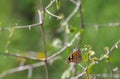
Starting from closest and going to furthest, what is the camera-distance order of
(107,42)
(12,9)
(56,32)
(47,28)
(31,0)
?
(107,42), (56,32), (47,28), (31,0), (12,9)

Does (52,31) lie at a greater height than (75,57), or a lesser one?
lesser

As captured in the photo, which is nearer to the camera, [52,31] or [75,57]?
[75,57]

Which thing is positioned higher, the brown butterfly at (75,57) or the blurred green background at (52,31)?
the brown butterfly at (75,57)

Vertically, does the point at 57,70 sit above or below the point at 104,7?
below

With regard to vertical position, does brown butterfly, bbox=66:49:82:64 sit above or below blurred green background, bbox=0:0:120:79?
above

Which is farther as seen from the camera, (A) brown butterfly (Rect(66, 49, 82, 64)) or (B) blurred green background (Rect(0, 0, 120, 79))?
(B) blurred green background (Rect(0, 0, 120, 79))

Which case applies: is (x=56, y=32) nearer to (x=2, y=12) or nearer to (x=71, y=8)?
(x=71, y=8)

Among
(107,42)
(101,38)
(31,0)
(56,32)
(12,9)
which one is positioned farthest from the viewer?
(12,9)

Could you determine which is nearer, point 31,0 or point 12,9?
point 31,0

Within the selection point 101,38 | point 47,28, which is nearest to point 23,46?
point 47,28

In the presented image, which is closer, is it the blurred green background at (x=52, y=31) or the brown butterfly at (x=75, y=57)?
the brown butterfly at (x=75, y=57)
